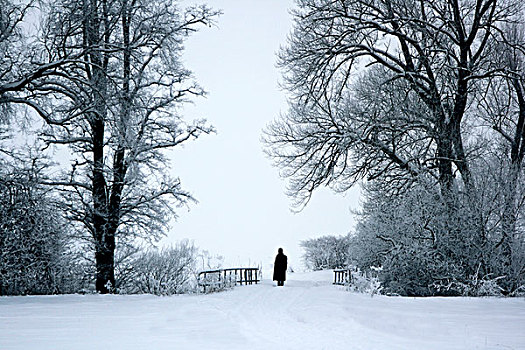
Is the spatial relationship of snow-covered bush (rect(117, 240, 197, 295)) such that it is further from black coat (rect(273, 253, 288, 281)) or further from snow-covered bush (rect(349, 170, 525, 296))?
snow-covered bush (rect(349, 170, 525, 296))

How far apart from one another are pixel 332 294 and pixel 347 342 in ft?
16.6

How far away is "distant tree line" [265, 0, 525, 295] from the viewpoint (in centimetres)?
1526

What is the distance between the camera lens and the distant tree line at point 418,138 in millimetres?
15258

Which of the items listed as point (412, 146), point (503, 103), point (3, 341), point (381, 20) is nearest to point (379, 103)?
point (412, 146)

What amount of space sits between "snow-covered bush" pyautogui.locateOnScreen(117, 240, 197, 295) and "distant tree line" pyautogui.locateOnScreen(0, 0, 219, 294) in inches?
65.1

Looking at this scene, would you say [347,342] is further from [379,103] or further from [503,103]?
[503,103]

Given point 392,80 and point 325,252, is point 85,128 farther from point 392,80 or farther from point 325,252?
point 325,252

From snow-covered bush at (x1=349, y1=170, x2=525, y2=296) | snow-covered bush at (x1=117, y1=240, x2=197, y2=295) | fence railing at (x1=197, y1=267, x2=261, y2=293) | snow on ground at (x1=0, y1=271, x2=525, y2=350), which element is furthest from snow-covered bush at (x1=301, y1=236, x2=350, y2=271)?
snow on ground at (x1=0, y1=271, x2=525, y2=350)

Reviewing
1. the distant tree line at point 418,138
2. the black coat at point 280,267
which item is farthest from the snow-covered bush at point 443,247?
the black coat at point 280,267

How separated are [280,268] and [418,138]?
736 centimetres

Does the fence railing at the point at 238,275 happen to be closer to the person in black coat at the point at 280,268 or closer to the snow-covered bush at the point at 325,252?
the person in black coat at the point at 280,268

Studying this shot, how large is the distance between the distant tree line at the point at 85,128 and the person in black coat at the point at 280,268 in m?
4.40

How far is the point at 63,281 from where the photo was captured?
18.2 m

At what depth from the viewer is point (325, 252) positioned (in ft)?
120
